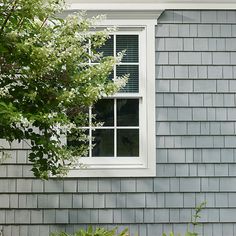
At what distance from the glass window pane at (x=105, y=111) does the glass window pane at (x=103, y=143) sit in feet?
0.38

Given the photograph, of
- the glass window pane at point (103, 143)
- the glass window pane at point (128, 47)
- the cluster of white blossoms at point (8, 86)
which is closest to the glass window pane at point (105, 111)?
the glass window pane at point (103, 143)

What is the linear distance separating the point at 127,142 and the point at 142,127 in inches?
10.6

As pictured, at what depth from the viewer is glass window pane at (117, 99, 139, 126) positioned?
696cm

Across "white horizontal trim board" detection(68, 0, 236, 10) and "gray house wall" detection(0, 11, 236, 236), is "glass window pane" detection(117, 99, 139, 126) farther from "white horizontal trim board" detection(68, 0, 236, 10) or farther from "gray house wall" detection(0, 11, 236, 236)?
"white horizontal trim board" detection(68, 0, 236, 10)

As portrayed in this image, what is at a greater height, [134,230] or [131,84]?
[131,84]

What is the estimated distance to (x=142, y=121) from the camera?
690 centimetres

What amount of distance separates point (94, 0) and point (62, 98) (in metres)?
2.08

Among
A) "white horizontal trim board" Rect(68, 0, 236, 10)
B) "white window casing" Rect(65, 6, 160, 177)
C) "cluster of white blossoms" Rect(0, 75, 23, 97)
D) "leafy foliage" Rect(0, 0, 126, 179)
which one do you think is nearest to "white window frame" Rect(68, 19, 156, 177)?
"white window casing" Rect(65, 6, 160, 177)

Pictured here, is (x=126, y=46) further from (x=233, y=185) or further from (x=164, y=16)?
(x=233, y=185)

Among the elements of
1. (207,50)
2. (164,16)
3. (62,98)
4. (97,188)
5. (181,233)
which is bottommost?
(181,233)

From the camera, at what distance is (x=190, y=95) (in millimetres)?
6934

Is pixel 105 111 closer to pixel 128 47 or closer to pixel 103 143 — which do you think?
pixel 103 143

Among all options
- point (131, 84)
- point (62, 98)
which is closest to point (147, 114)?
point (131, 84)

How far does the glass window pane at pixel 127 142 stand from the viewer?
693 centimetres
